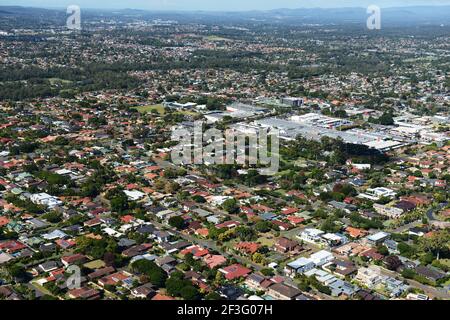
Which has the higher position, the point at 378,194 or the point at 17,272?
the point at 378,194

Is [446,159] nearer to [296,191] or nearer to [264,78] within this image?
[296,191]

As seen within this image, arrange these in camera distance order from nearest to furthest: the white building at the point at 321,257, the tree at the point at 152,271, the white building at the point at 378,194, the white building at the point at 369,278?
the tree at the point at 152,271
the white building at the point at 369,278
the white building at the point at 321,257
the white building at the point at 378,194

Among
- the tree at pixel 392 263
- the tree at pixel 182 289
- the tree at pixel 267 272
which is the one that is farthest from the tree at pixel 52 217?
the tree at pixel 392 263

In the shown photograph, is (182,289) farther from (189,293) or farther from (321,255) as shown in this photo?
Result: (321,255)

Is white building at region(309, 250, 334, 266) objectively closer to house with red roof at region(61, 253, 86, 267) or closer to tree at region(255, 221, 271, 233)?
tree at region(255, 221, 271, 233)

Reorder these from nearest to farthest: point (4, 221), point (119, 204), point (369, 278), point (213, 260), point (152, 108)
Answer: point (369, 278) < point (213, 260) < point (4, 221) < point (119, 204) < point (152, 108)

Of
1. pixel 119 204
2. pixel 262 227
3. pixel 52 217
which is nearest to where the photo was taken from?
pixel 262 227

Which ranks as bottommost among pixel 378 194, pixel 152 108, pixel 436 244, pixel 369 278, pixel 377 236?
pixel 369 278

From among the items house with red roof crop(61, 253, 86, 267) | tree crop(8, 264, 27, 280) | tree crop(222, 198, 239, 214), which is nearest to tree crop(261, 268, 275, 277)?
tree crop(222, 198, 239, 214)

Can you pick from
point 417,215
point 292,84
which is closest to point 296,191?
point 417,215

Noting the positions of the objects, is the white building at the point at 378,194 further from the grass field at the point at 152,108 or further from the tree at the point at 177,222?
the grass field at the point at 152,108

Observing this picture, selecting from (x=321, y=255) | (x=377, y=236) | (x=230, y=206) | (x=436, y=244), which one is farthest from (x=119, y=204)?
(x=436, y=244)
